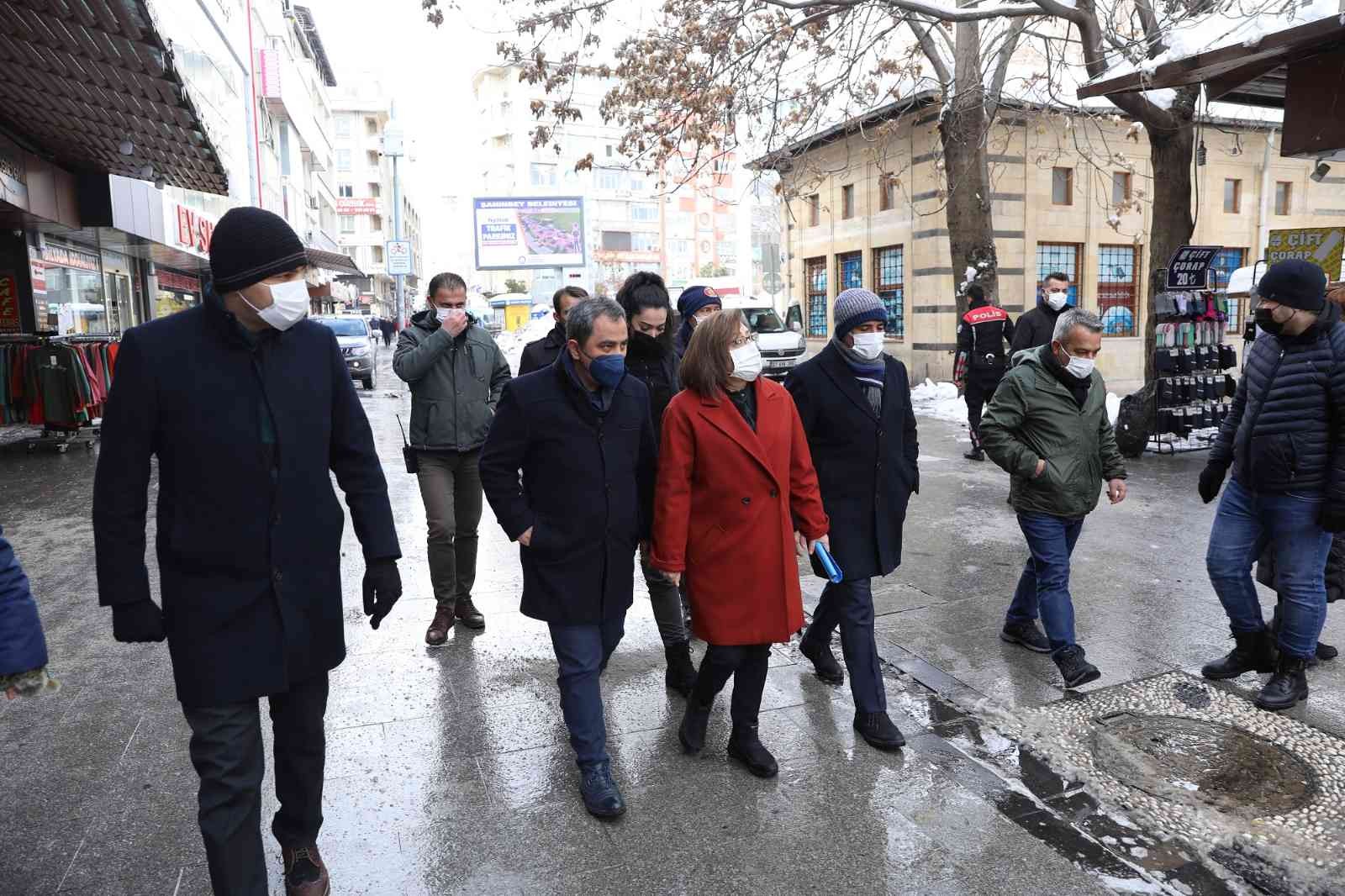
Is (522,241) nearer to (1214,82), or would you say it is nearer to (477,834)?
(1214,82)

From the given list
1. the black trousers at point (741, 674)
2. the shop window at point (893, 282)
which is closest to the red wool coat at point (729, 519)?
the black trousers at point (741, 674)

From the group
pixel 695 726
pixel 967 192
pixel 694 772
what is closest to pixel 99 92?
pixel 695 726

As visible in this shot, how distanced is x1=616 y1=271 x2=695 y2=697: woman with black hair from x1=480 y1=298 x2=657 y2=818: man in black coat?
3.11 ft

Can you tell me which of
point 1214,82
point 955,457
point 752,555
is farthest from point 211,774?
point 955,457

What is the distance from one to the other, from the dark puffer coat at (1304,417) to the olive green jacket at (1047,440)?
2.13ft

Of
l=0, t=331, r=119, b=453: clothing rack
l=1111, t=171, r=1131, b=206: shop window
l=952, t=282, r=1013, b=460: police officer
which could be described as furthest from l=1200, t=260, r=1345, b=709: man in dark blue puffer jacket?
l=1111, t=171, r=1131, b=206: shop window

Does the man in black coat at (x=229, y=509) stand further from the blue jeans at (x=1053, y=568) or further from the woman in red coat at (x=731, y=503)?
the blue jeans at (x=1053, y=568)

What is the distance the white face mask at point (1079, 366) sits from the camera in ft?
15.0

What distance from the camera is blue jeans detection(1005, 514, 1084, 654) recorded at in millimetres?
4570

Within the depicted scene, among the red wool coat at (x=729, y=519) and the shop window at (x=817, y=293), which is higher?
the shop window at (x=817, y=293)

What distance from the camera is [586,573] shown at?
3.48 meters

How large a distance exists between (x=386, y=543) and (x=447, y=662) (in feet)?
7.18

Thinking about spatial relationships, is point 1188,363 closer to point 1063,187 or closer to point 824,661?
point 824,661

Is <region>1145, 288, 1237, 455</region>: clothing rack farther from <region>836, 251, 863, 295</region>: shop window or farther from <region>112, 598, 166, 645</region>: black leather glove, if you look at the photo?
<region>836, 251, 863, 295</region>: shop window
